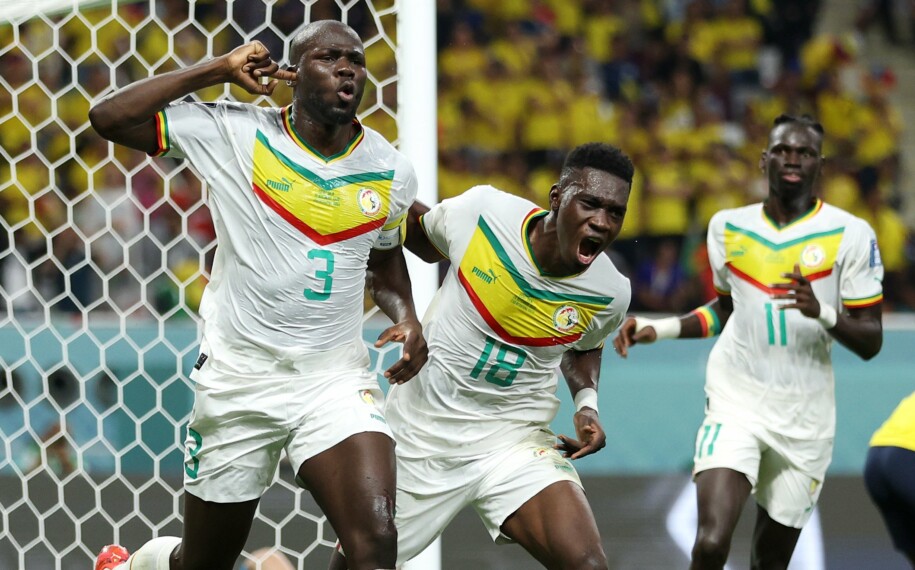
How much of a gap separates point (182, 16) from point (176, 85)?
4.59 meters

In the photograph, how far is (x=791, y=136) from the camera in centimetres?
534

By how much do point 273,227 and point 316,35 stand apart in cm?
60

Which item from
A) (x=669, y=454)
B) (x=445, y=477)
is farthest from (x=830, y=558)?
(x=445, y=477)

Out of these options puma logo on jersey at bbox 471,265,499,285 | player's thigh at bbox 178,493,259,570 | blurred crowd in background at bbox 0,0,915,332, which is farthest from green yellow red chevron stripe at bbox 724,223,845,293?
blurred crowd in background at bbox 0,0,915,332

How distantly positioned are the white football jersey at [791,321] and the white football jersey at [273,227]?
6.83 feet

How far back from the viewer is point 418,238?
446 cm

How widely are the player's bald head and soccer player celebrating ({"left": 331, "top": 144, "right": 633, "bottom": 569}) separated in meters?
0.75

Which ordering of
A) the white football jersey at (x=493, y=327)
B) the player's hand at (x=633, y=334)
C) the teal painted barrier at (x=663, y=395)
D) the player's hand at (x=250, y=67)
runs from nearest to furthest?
1. the player's hand at (x=250, y=67)
2. the white football jersey at (x=493, y=327)
3. the player's hand at (x=633, y=334)
4. the teal painted barrier at (x=663, y=395)

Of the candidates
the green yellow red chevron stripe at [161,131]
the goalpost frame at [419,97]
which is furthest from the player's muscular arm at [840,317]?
the green yellow red chevron stripe at [161,131]

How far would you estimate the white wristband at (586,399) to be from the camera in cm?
427

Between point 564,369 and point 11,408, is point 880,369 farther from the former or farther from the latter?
point 11,408

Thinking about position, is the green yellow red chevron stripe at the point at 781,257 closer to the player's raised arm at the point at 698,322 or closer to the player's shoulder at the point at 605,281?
the player's raised arm at the point at 698,322

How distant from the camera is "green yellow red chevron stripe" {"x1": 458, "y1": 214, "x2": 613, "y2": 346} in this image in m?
4.29

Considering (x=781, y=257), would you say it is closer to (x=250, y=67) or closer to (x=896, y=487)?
(x=896, y=487)
